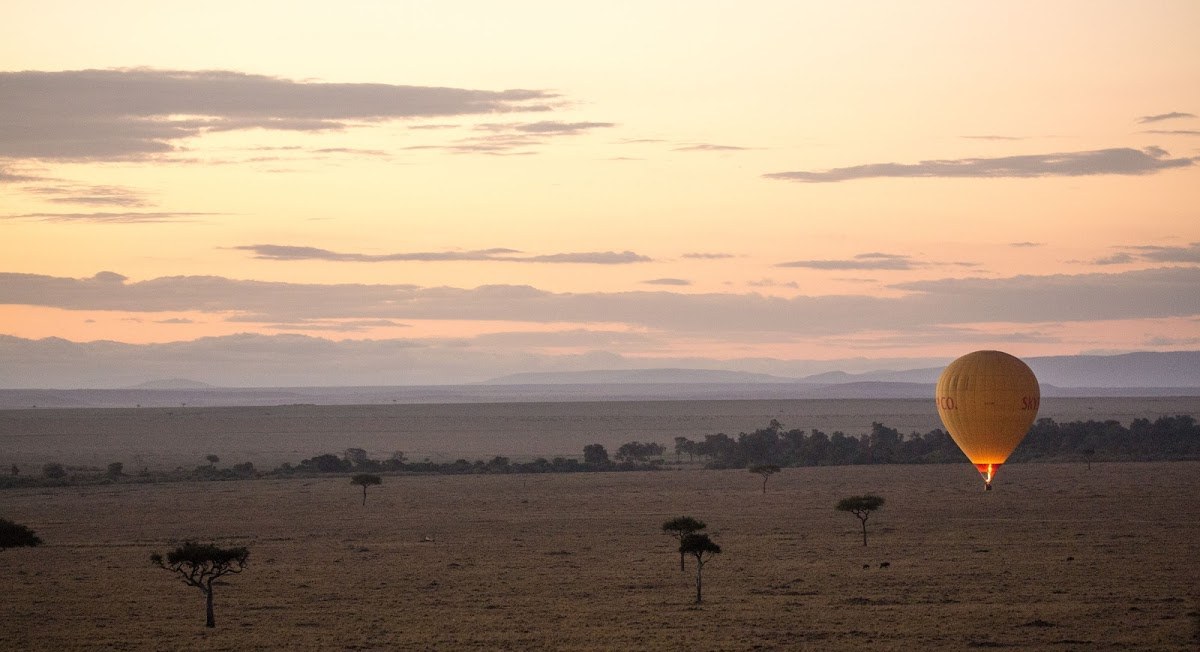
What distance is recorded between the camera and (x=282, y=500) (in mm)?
73375

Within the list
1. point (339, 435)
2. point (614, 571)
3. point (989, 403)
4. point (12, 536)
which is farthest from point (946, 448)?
point (12, 536)

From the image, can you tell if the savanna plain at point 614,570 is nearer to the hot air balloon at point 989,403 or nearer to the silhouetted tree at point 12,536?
the silhouetted tree at point 12,536

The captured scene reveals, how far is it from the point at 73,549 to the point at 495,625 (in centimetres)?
2378

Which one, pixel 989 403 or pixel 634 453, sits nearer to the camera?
pixel 989 403

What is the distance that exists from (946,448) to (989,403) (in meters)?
59.6

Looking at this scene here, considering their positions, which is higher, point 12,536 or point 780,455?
point 780,455

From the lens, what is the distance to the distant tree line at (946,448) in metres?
103

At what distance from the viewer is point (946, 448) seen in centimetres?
10800

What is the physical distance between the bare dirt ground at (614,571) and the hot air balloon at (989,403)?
3.67 metres

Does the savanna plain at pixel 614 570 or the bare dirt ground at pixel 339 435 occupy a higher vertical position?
the bare dirt ground at pixel 339 435

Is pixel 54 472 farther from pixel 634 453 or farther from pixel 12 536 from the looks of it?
pixel 12 536

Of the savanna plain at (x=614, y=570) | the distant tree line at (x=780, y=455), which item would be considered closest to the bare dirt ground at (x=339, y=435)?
the distant tree line at (x=780, y=455)

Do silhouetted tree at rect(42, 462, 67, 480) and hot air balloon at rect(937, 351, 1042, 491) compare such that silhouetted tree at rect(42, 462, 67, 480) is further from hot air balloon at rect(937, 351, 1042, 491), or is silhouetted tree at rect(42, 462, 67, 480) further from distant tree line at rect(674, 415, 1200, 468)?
hot air balloon at rect(937, 351, 1042, 491)

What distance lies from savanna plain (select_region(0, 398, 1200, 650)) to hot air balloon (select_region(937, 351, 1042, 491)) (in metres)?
3.63
